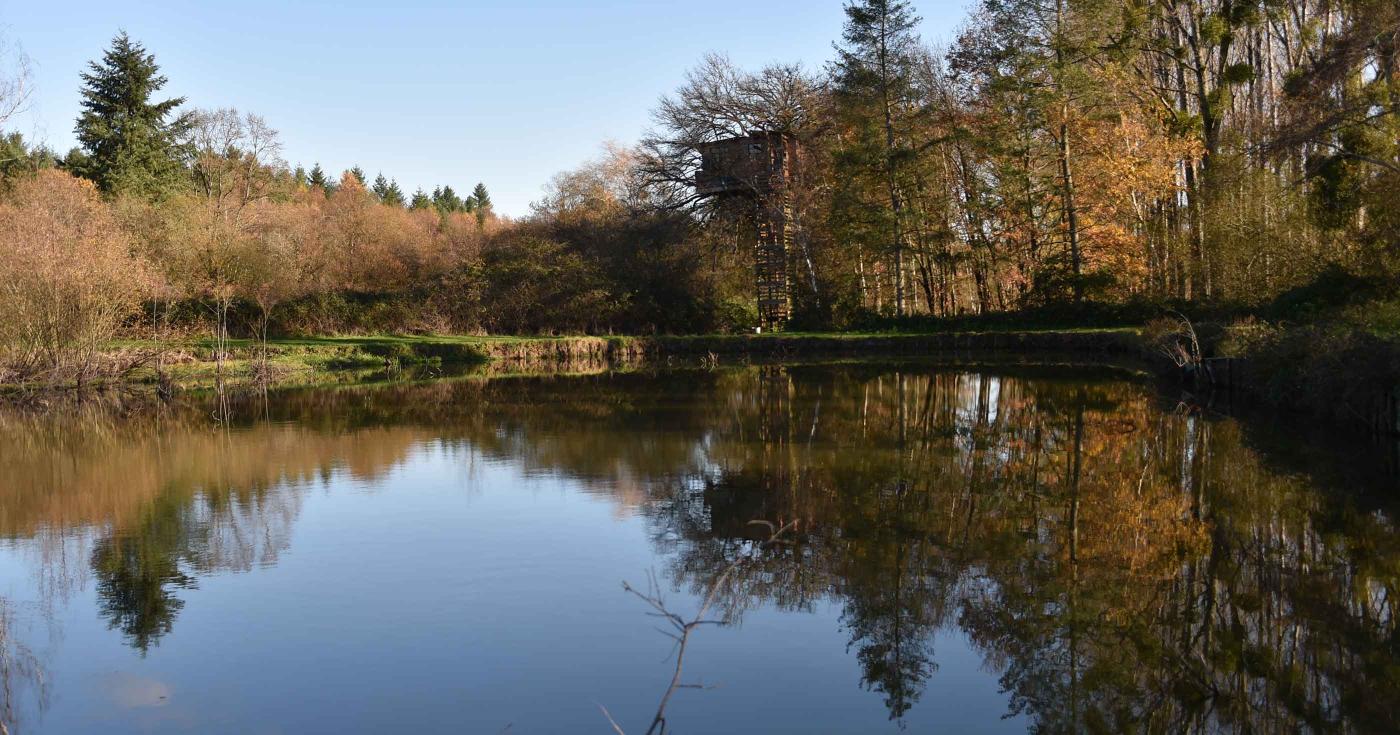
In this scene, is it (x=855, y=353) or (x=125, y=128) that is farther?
(x=125, y=128)

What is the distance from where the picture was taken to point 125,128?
3769 cm

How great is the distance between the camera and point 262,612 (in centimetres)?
599

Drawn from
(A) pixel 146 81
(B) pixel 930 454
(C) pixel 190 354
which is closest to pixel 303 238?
(A) pixel 146 81

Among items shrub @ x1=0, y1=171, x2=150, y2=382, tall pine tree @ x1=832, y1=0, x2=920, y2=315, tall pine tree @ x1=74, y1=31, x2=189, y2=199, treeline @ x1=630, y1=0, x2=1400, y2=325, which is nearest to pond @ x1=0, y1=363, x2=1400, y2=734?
shrub @ x1=0, y1=171, x2=150, y2=382

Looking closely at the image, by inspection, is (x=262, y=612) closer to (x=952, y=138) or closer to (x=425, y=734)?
(x=425, y=734)

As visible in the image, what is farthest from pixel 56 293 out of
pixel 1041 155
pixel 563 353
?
pixel 1041 155

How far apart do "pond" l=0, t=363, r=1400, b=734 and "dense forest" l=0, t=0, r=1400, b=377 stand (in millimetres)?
10793

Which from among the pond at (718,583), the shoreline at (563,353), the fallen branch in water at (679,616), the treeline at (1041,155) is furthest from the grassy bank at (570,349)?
the fallen branch in water at (679,616)

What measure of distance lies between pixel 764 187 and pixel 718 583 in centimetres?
2975

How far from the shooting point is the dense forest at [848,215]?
21.5 metres

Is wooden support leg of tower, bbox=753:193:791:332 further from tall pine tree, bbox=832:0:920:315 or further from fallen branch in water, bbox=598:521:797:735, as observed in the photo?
fallen branch in water, bbox=598:521:797:735

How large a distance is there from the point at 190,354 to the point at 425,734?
21330 mm

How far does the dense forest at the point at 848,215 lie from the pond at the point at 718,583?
1079 cm

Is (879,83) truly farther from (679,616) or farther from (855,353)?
(679,616)
